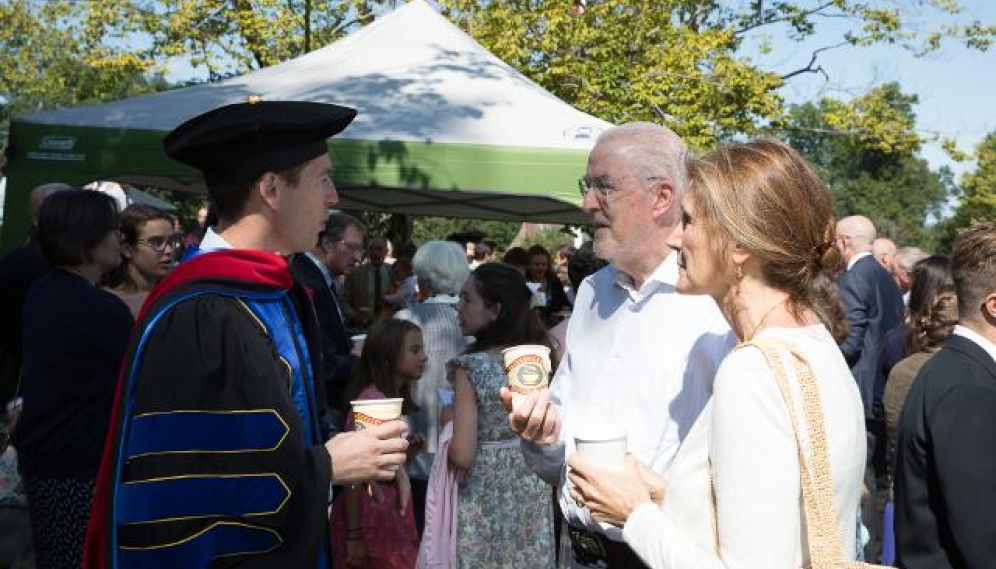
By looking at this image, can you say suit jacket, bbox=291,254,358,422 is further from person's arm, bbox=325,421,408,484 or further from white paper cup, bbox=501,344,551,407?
person's arm, bbox=325,421,408,484

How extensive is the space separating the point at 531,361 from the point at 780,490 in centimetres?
119

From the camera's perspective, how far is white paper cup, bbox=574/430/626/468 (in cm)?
238

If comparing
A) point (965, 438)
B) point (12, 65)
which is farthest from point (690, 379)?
point (12, 65)

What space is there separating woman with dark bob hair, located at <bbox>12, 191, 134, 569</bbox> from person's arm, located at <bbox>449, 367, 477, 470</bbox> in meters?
1.51

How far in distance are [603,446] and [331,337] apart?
3.69 meters

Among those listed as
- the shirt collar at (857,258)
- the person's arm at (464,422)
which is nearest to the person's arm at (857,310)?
the shirt collar at (857,258)

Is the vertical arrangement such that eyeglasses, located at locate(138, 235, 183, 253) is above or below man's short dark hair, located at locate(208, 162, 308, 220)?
below

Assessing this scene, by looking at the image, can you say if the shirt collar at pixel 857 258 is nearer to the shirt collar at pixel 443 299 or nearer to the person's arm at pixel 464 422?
the shirt collar at pixel 443 299

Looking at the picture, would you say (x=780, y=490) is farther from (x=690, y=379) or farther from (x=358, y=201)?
(x=358, y=201)

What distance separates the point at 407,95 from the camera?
27.4 feet

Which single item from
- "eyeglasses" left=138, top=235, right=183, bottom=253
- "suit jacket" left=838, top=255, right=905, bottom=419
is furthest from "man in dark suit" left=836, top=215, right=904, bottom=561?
"eyeglasses" left=138, top=235, right=183, bottom=253

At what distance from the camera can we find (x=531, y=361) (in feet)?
10.1

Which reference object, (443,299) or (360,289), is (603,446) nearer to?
(443,299)

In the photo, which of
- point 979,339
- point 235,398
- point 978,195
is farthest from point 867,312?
point 978,195
